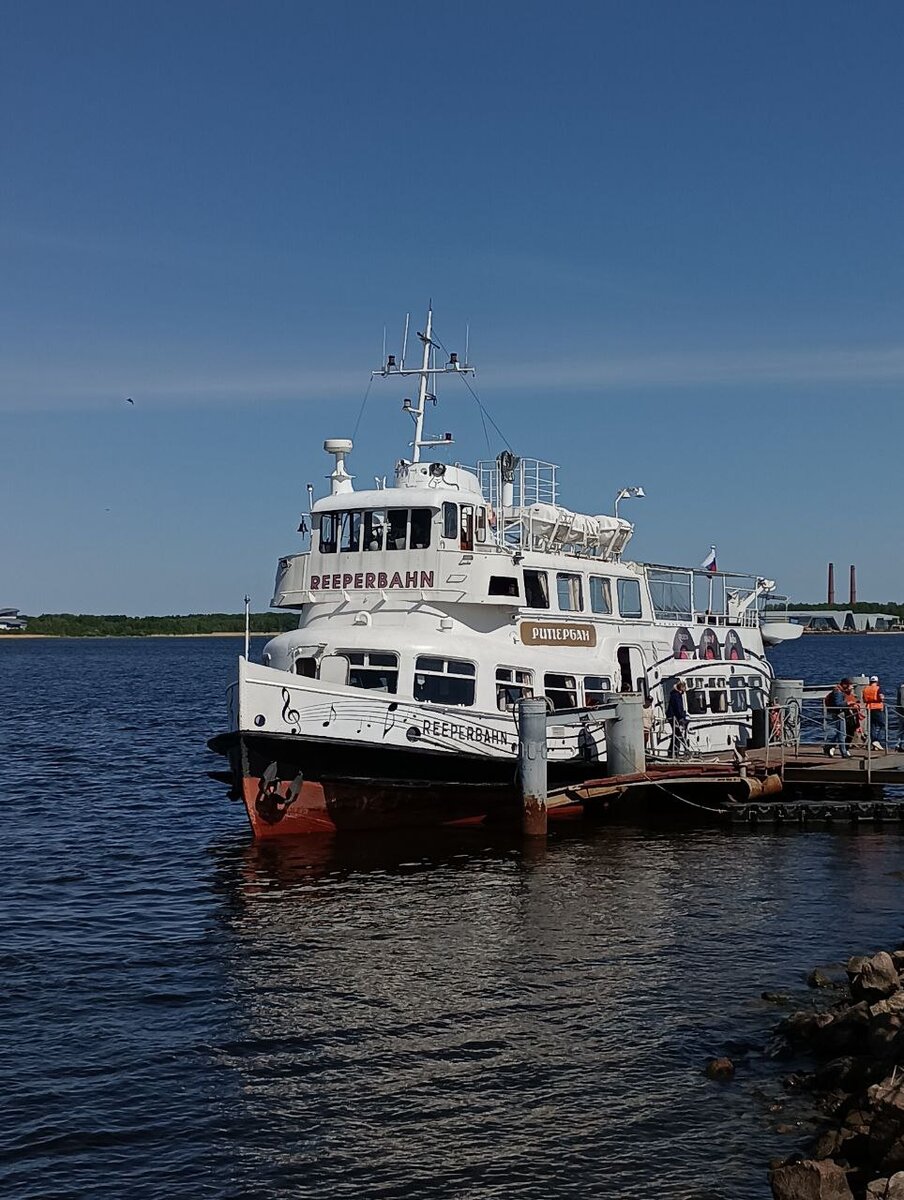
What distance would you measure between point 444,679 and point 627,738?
3.87 meters

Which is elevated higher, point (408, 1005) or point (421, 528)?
point (421, 528)

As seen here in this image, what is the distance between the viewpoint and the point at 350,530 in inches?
999

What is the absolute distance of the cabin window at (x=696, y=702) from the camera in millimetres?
29172

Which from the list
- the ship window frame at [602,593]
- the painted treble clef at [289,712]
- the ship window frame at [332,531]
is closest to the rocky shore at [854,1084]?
the painted treble clef at [289,712]

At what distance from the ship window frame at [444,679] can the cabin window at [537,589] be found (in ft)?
8.86

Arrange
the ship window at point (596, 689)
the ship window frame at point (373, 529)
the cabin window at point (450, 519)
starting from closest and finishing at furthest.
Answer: the cabin window at point (450, 519)
the ship window frame at point (373, 529)
the ship window at point (596, 689)

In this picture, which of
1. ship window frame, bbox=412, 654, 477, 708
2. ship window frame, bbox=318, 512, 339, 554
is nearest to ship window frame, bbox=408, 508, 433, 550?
ship window frame, bbox=318, 512, 339, 554

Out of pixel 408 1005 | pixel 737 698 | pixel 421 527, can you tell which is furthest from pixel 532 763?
pixel 737 698

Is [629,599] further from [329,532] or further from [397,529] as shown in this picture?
[329,532]

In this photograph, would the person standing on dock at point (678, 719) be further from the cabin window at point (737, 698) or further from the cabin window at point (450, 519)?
the cabin window at point (450, 519)

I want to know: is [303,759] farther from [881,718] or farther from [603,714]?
[881,718]

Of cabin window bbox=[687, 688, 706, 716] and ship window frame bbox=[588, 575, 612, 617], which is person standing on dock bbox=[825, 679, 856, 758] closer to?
cabin window bbox=[687, 688, 706, 716]

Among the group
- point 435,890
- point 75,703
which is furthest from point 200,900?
point 75,703

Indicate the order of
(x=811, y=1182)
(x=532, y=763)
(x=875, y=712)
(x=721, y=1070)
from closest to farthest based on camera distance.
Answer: (x=811, y=1182)
(x=721, y=1070)
(x=532, y=763)
(x=875, y=712)
